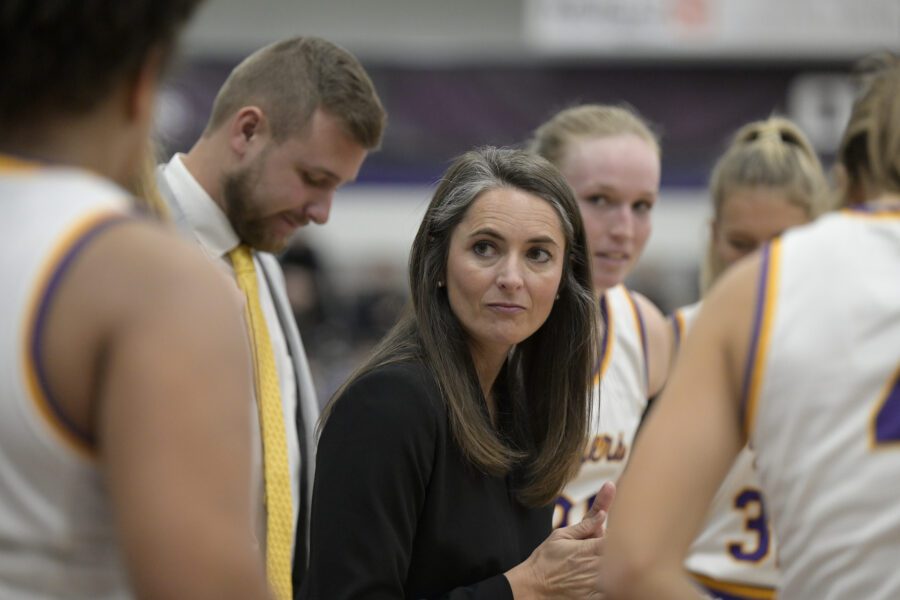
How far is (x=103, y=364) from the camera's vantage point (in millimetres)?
1290

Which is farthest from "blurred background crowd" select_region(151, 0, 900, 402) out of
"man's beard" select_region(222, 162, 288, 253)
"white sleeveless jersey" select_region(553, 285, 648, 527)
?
"man's beard" select_region(222, 162, 288, 253)

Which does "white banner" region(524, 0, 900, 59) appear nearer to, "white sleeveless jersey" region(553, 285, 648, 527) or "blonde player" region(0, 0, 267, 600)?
"white sleeveless jersey" region(553, 285, 648, 527)

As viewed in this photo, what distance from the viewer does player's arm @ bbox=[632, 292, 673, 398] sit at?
369 cm

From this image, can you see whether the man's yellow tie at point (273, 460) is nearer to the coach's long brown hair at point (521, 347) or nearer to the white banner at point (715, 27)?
the coach's long brown hair at point (521, 347)

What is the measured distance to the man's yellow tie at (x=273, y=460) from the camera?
2912mm

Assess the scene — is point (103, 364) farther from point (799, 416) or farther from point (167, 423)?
point (799, 416)

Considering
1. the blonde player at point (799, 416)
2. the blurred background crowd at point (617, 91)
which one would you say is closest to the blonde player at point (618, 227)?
the blonde player at point (799, 416)

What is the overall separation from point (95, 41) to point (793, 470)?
1053mm

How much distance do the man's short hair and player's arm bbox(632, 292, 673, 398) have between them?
3.47 ft

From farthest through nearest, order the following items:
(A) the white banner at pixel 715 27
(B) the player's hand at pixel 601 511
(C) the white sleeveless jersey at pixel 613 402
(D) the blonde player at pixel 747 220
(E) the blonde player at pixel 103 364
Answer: (A) the white banner at pixel 715 27
(D) the blonde player at pixel 747 220
(C) the white sleeveless jersey at pixel 613 402
(B) the player's hand at pixel 601 511
(E) the blonde player at pixel 103 364

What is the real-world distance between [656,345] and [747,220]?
62 centimetres

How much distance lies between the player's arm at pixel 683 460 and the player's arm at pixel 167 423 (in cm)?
56

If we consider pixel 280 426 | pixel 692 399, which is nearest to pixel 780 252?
pixel 692 399

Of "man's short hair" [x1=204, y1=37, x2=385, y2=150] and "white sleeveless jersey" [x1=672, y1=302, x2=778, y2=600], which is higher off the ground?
"man's short hair" [x1=204, y1=37, x2=385, y2=150]
